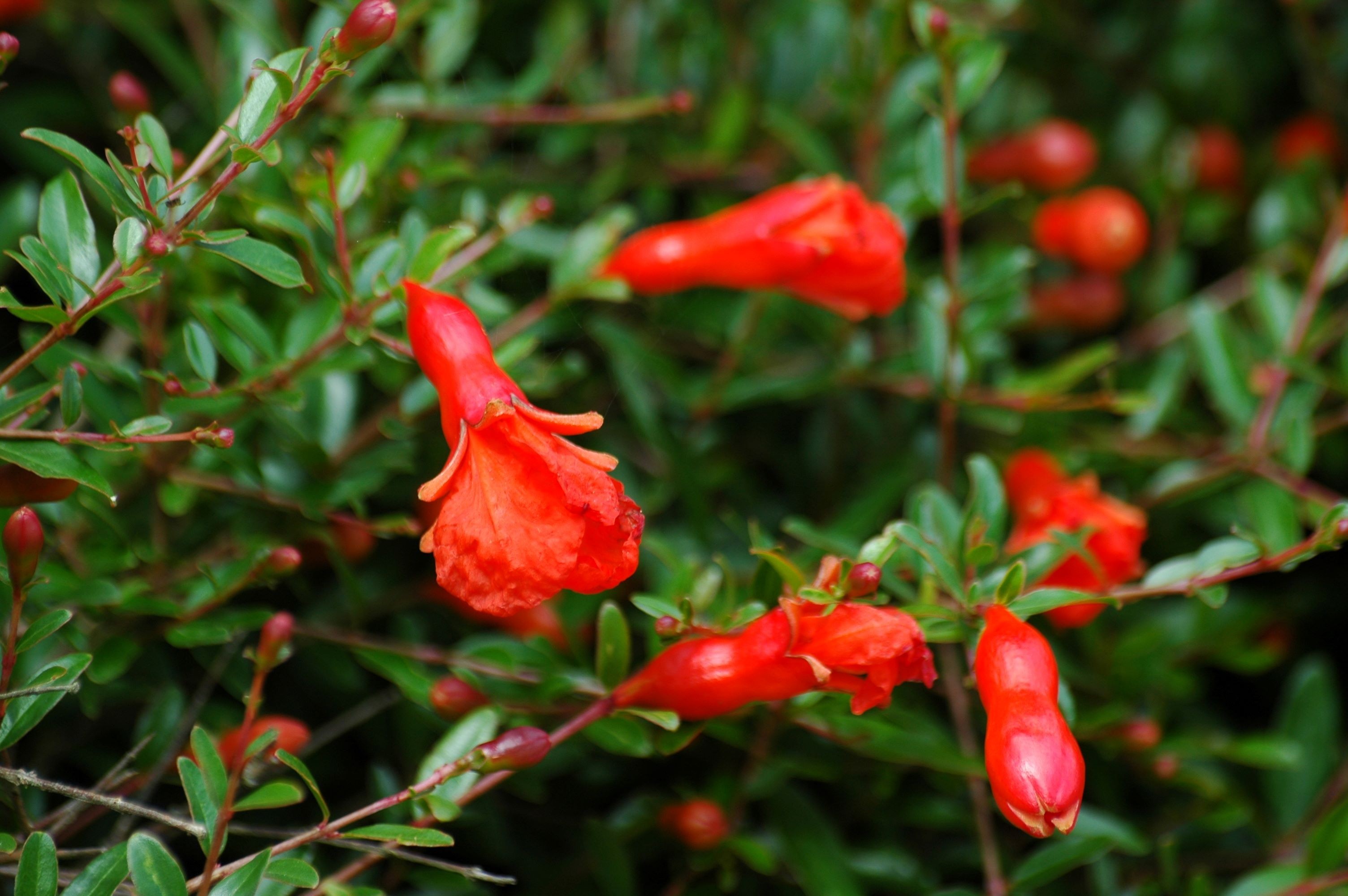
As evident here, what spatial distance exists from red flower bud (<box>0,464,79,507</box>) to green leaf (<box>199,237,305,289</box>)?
0.18 m

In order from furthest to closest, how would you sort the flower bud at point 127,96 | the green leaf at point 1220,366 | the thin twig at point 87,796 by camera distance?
the green leaf at point 1220,366 → the flower bud at point 127,96 → the thin twig at point 87,796

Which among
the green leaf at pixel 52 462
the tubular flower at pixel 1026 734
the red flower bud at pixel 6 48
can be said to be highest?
the red flower bud at pixel 6 48

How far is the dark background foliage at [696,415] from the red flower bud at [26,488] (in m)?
0.05

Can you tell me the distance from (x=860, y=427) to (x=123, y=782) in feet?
2.53

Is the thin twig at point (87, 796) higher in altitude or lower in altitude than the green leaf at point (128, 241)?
lower

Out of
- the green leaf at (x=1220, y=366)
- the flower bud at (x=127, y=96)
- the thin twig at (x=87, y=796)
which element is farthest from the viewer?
the green leaf at (x=1220, y=366)

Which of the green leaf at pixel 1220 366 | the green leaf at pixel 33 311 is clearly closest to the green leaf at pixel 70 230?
the green leaf at pixel 33 311

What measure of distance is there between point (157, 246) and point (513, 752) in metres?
0.36

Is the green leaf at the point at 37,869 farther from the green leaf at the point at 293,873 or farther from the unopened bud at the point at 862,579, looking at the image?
the unopened bud at the point at 862,579

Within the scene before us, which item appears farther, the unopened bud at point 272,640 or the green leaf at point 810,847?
the green leaf at point 810,847

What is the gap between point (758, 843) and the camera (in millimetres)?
888

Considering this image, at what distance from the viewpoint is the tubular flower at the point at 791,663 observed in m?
0.65

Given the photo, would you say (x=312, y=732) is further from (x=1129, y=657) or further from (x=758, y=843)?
(x=1129, y=657)

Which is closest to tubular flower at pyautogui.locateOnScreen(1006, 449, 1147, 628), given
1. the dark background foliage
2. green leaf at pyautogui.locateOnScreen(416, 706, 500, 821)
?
the dark background foliage
